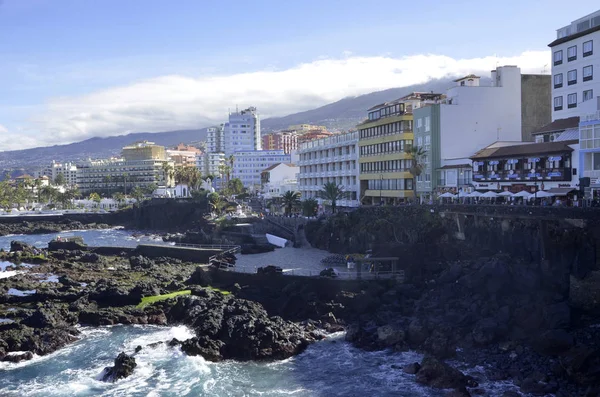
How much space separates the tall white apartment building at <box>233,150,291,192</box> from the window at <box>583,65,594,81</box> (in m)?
123

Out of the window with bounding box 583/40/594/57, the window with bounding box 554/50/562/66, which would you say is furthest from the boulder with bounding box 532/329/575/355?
the window with bounding box 554/50/562/66

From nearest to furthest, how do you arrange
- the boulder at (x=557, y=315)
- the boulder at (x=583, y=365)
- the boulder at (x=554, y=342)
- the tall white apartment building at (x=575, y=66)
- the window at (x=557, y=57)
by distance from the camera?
the boulder at (x=583, y=365) < the boulder at (x=554, y=342) < the boulder at (x=557, y=315) < the tall white apartment building at (x=575, y=66) < the window at (x=557, y=57)

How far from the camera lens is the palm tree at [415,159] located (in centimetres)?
6439

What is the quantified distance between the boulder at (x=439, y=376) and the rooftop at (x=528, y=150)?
25978 millimetres

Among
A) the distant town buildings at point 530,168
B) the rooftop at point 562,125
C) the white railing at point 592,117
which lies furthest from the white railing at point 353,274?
the rooftop at point 562,125

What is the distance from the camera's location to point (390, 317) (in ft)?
129

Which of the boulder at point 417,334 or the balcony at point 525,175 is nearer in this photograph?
the boulder at point 417,334

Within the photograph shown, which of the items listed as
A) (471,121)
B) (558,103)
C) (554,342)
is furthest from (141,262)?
(558,103)

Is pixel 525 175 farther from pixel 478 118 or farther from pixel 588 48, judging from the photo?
pixel 478 118

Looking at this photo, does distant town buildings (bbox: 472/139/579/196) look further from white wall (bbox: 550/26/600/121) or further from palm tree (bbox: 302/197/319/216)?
palm tree (bbox: 302/197/319/216)

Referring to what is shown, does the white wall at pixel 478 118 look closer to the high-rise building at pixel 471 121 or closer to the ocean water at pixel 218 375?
the high-rise building at pixel 471 121

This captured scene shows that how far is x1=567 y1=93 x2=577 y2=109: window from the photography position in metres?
57.2

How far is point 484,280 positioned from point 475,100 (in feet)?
106

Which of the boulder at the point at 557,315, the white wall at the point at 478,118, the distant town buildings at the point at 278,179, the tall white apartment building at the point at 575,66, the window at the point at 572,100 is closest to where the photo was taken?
the boulder at the point at 557,315
